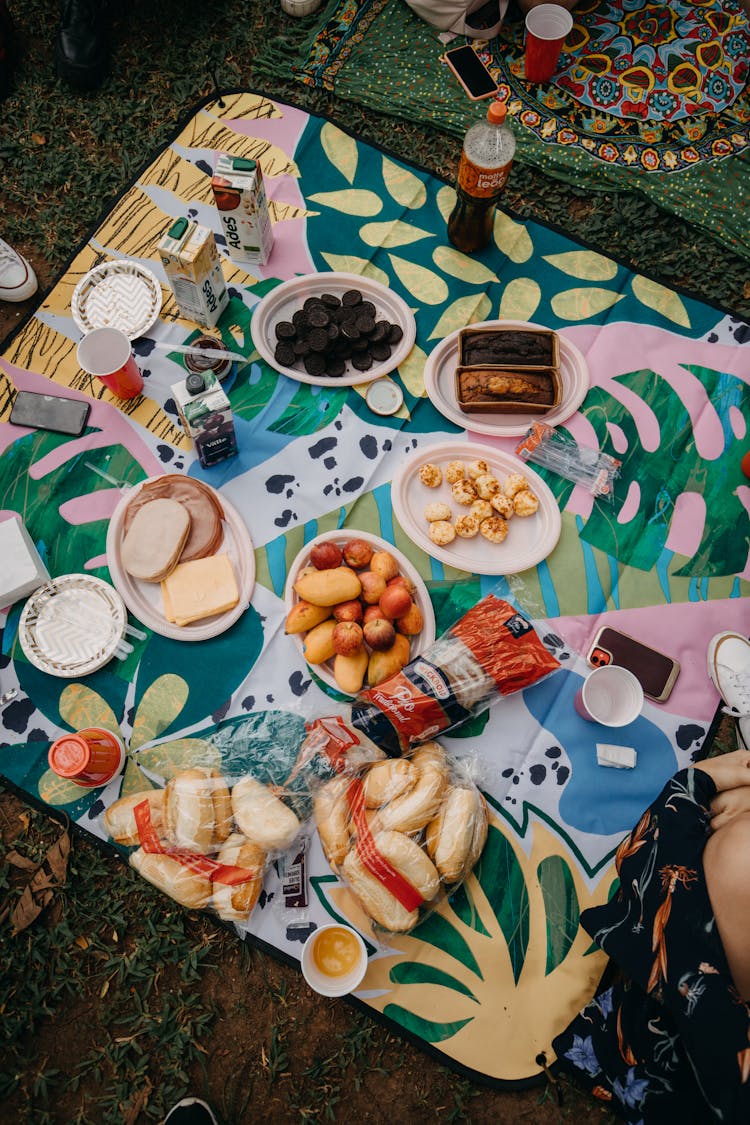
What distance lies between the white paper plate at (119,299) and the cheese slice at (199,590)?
1.03m

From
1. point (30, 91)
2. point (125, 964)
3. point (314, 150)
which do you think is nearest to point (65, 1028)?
point (125, 964)

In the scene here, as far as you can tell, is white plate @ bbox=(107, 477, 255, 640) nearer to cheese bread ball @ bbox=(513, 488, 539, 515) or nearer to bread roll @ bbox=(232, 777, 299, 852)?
bread roll @ bbox=(232, 777, 299, 852)

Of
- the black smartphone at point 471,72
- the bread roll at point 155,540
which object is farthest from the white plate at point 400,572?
the black smartphone at point 471,72

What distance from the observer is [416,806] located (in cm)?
211

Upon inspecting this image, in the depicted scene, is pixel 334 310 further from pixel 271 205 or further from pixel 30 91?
pixel 30 91

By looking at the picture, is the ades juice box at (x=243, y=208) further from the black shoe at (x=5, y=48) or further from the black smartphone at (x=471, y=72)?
the black shoe at (x=5, y=48)

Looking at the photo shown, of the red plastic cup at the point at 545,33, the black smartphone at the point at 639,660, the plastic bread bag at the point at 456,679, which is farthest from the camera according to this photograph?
the red plastic cup at the point at 545,33

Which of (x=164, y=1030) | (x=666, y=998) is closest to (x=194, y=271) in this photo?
(x=164, y=1030)

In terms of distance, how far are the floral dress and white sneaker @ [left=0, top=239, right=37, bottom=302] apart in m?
3.04

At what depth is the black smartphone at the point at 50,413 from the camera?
9.04 feet

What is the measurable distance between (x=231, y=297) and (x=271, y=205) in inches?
19.6

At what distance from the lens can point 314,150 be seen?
3.19 meters

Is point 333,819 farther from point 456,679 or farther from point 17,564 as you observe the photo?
point 17,564

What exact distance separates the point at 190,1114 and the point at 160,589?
164 centimetres
